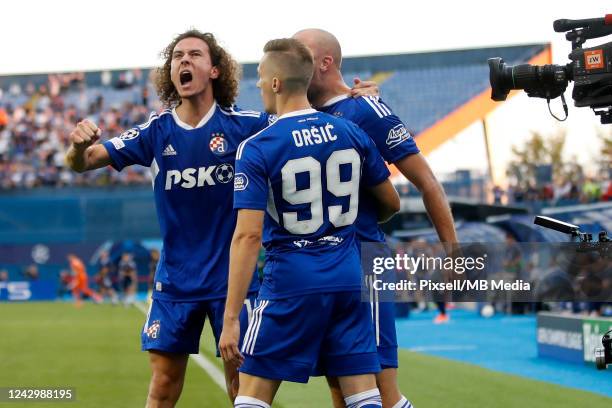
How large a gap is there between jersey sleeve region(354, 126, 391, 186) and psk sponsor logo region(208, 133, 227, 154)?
1103 millimetres

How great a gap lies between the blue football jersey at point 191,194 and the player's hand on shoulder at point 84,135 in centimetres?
24

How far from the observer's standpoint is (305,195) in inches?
189

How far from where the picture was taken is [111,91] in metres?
47.4

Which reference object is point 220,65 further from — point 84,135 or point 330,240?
point 330,240

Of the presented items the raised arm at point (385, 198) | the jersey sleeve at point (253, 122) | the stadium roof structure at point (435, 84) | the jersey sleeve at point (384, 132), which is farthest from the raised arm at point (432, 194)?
the stadium roof structure at point (435, 84)

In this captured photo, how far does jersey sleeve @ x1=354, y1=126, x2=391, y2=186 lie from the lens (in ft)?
16.4

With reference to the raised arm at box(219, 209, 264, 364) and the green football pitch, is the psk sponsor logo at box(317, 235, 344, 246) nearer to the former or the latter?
the raised arm at box(219, 209, 264, 364)

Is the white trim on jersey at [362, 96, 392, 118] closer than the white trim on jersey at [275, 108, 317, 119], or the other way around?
the white trim on jersey at [275, 108, 317, 119]

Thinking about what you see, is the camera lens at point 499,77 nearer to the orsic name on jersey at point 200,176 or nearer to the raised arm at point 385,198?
the raised arm at point 385,198

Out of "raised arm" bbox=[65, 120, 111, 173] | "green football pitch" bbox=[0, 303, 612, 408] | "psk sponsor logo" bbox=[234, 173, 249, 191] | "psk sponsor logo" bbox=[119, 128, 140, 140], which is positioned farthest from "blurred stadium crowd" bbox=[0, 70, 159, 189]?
"psk sponsor logo" bbox=[234, 173, 249, 191]

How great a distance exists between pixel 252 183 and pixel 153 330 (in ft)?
5.29

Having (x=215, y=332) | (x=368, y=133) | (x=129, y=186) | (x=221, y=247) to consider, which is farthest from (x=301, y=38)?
(x=129, y=186)

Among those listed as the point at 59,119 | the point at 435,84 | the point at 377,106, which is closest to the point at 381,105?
the point at 377,106

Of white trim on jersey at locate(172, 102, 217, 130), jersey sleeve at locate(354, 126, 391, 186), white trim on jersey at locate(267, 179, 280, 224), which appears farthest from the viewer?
white trim on jersey at locate(172, 102, 217, 130)
